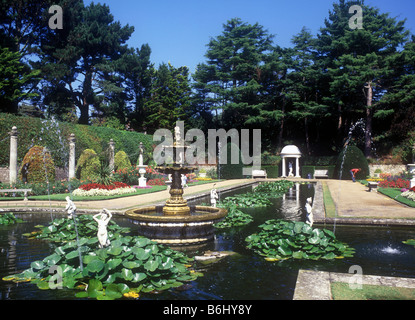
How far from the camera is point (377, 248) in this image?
7754 mm

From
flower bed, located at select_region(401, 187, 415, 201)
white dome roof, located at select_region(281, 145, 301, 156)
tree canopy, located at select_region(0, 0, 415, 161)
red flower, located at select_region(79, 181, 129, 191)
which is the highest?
tree canopy, located at select_region(0, 0, 415, 161)

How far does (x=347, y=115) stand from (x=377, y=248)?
37696 mm

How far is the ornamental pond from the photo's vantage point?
5035 millimetres

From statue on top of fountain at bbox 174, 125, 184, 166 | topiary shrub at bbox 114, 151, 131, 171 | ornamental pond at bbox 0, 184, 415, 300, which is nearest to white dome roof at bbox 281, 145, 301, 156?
topiary shrub at bbox 114, 151, 131, 171

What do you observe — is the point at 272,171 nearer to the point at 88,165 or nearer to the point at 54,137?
the point at 88,165

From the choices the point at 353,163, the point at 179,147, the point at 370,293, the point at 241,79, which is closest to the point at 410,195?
the point at 179,147

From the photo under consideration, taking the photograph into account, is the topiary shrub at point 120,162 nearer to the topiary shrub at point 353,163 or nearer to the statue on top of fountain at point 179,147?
the statue on top of fountain at point 179,147

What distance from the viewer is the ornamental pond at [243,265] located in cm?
504

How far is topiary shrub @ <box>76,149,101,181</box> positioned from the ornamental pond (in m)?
12.4

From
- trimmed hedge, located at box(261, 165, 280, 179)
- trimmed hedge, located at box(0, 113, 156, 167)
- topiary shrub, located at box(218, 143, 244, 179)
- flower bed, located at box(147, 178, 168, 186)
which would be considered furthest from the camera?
trimmed hedge, located at box(261, 165, 280, 179)

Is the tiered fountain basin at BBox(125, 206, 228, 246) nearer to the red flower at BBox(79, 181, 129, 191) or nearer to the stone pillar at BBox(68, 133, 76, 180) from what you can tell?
the red flower at BBox(79, 181, 129, 191)

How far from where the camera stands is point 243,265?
652cm

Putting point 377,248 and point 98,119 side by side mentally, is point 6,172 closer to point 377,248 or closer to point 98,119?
point 377,248
